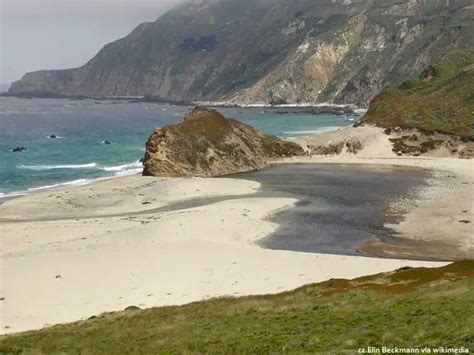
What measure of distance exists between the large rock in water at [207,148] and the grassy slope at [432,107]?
22.4 metres

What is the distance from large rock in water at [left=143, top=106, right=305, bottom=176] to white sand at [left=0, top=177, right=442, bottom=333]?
24268 mm

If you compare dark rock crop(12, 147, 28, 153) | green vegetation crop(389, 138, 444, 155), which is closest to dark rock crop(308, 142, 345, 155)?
green vegetation crop(389, 138, 444, 155)

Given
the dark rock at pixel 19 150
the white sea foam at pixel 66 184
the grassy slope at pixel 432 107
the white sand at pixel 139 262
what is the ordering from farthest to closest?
the dark rock at pixel 19 150
the grassy slope at pixel 432 107
the white sea foam at pixel 66 184
the white sand at pixel 139 262

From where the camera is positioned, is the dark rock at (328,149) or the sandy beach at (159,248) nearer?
the sandy beach at (159,248)

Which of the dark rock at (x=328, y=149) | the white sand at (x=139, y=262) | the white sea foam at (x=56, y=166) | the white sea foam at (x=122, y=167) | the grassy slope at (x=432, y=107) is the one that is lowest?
the white sand at (x=139, y=262)

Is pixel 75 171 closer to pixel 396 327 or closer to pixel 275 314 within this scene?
pixel 275 314

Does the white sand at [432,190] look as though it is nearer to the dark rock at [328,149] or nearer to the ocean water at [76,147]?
the dark rock at [328,149]

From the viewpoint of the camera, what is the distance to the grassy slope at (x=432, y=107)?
336ft

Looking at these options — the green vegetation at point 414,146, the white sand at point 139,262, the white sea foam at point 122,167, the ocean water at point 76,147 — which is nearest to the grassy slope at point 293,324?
the white sand at point 139,262

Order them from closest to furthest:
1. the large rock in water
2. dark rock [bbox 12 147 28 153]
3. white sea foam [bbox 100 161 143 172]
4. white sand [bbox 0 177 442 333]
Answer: white sand [bbox 0 177 442 333] → the large rock in water → white sea foam [bbox 100 161 143 172] → dark rock [bbox 12 147 28 153]

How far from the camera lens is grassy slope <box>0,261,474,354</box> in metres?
18.3

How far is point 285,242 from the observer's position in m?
45.1

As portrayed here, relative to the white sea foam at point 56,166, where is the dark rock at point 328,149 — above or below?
above

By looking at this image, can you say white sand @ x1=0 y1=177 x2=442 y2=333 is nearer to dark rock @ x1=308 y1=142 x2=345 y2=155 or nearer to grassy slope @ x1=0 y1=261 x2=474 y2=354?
grassy slope @ x1=0 y1=261 x2=474 y2=354
